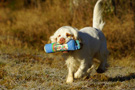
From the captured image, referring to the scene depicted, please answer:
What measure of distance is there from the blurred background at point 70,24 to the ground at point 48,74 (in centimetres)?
64

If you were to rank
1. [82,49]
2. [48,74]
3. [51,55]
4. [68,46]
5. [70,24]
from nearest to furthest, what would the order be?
1. [68,46]
2. [82,49]
3. [48,74]
4. [51,55]
5. [70,24]

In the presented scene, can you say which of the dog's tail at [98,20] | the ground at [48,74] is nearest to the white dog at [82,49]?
the ground at [48,74]

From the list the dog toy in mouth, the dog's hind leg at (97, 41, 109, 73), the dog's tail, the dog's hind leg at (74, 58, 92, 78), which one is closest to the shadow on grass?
the dog's hind leg at (97, 41, 109, 73)

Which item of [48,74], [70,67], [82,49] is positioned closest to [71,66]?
[70,67]

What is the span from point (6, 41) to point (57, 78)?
3.34 meters

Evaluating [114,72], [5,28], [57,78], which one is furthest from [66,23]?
[57,78]

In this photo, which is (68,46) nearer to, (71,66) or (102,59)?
(71,66)

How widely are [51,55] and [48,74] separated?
2013 mm

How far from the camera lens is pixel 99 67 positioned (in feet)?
16.9

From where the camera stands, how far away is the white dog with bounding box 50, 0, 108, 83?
419 cm

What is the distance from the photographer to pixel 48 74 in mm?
5102

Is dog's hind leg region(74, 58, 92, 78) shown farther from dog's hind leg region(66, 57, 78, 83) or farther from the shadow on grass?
the shadow on grass

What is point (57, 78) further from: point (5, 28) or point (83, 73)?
point (5, 28)

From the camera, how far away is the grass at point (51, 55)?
453 cm
